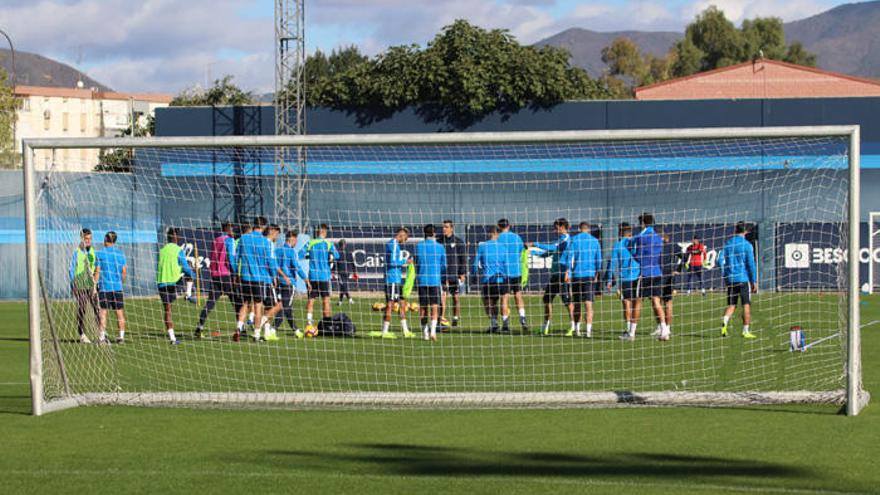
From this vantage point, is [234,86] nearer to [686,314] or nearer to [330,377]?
[686,314]

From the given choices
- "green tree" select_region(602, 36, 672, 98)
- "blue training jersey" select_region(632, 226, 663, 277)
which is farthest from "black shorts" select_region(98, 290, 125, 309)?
"green tree" select_region(602, 36, 672, 98)

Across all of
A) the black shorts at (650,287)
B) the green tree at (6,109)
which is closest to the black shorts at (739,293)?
the black shorts at (650,287)

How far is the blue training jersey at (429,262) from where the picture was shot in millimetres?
17578

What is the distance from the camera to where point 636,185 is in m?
28.9

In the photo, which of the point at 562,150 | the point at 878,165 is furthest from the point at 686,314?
the point at 878,165

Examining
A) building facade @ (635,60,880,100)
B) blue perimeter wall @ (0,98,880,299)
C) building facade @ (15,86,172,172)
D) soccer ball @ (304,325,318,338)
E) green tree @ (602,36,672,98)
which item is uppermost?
green tree @ (602,36,672,98)

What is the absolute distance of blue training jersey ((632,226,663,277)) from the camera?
1695 centimetres

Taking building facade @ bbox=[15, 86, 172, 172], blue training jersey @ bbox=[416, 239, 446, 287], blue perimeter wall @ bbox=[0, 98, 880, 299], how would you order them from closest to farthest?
blue training jersey @ bbox=[416, 239, 446, 287]
blue perimeter wall @ bbox=[0, 98, 880, 299]
building facade @ bbox=[15, 86, 172, 172]

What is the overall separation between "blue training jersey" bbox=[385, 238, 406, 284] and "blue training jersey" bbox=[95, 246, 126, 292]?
4.22 m

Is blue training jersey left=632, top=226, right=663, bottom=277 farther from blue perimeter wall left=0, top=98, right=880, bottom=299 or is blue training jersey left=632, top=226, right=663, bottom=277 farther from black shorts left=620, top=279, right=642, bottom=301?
blue perimeter wall left=0, top=98, right=880, bottom=299

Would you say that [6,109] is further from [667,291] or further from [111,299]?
[667,291]

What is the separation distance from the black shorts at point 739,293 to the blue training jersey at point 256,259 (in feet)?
22.8

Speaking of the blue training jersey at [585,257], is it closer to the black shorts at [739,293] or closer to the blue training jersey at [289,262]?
the black shorts at [739,293]

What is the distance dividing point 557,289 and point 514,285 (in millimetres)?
726
